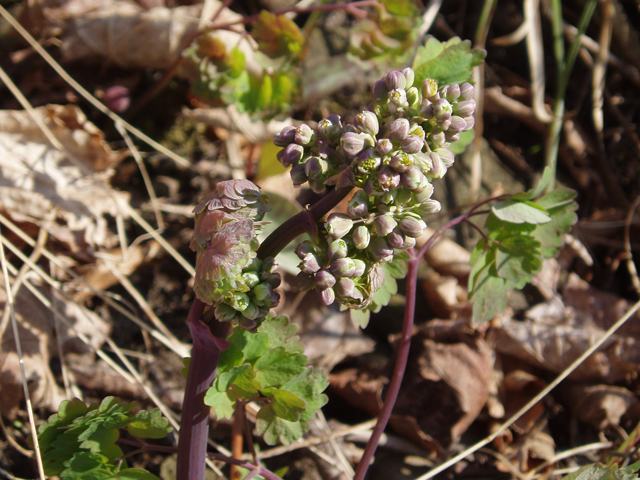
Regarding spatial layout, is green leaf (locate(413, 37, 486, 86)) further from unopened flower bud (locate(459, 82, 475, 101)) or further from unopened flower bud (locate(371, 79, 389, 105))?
unopened flower bud (locate(371, 79, 389, 105))

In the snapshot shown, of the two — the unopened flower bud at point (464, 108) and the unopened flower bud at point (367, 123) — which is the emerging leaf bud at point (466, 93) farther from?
the unopened flower bud at point (367, 123)

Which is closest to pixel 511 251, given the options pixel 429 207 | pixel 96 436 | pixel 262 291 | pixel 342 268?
pixel 429 207

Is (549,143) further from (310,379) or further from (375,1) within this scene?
(310,379)

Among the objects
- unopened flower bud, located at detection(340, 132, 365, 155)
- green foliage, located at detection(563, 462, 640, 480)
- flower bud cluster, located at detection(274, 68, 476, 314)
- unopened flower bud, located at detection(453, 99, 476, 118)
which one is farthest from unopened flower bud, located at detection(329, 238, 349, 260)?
green foliage, located at detection(563, 462, 640, 480)

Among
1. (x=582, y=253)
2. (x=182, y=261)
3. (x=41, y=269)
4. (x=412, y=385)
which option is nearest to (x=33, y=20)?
(x=41, y=269)

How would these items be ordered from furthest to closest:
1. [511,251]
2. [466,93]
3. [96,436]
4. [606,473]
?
[511,251] < [606,473] < [96,436] < [466,93]

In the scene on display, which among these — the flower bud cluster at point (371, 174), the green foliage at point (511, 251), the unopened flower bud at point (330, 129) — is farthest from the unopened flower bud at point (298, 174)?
the green foliage at point (511, 251)

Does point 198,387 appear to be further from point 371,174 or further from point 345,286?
point 371,174
